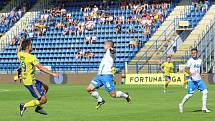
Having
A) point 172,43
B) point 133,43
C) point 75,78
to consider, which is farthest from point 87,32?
point 172,43

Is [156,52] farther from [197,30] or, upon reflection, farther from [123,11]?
[123,11]

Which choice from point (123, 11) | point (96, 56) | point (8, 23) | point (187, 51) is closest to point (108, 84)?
point (187, 51)

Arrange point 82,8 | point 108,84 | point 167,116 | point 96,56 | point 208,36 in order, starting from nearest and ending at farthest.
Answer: point 167,116 < point 108,84 < point 208,36 < point 96,56 < point 82,8

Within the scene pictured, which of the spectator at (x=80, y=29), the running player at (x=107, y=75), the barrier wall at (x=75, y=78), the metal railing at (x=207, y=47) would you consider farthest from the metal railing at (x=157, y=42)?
the running player at (x=107, y=75)

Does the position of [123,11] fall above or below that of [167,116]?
above

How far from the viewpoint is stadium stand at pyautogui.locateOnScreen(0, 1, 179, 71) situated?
54281mm

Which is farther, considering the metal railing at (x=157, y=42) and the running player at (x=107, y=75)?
the metal railing at (x=157, y=42)

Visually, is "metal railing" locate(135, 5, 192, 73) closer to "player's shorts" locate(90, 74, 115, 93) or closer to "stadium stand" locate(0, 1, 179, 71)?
"stadium stand" locate(0, 1, 179, 71)

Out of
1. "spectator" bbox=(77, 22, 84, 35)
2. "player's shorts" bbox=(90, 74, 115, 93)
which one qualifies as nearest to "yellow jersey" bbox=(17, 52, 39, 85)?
"player's shorts" bbox=(90, 74, 115, 93)

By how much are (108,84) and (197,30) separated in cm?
3283

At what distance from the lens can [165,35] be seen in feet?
173

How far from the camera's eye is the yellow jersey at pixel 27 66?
1741cm

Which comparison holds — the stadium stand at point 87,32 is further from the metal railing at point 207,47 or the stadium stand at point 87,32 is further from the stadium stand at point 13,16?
the metal railing at point 207,47

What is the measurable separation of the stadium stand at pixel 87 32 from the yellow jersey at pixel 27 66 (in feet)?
113
